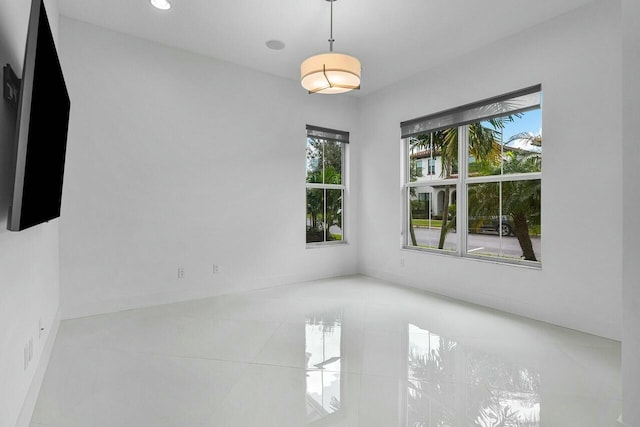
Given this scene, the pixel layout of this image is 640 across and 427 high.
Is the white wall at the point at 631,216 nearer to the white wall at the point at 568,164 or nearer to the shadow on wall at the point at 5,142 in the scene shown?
the white wall at the point at 568,164

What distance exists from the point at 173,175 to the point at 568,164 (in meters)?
4.11

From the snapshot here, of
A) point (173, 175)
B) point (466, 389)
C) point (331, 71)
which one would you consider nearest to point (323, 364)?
point (466, 389)

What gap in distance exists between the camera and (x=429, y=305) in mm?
3986

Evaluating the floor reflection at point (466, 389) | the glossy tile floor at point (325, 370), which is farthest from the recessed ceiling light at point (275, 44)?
the floor reflection at point (466, 389)

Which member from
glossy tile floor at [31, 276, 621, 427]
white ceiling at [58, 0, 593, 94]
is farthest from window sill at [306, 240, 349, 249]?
white ceiling at [58, 0, 593, 94]

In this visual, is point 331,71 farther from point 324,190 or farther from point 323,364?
point 324,190

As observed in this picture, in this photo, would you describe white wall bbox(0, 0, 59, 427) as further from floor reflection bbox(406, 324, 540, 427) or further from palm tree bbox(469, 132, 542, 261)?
palm tree bbox(469, 132, 542, 261)

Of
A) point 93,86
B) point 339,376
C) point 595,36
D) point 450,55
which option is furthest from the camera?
point 450,55

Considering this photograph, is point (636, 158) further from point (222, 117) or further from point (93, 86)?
point (93, 86)

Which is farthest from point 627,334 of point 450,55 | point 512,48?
point 450,55

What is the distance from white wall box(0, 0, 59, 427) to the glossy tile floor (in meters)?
0.27

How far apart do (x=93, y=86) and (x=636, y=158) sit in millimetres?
4392

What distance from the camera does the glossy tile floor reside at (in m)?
1.93

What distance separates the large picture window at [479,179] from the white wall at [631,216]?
1967 millimetres
